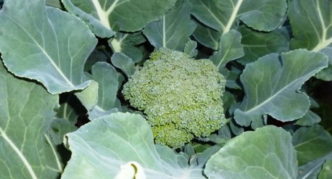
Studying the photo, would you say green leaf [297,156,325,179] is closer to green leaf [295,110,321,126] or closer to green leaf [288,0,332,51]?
green leaf [295,110,321,126]

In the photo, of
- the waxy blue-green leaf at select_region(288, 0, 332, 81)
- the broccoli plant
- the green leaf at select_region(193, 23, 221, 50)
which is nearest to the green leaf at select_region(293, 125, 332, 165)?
the broccoli plant

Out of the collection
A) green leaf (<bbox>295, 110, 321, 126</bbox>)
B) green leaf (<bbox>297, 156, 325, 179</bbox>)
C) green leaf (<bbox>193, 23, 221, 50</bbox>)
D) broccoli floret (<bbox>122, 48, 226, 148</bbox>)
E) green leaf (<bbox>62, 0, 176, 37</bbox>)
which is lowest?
green leaf (<bbox>297, 156, 325, 179</bbox>)

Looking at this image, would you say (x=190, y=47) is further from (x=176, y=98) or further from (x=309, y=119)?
(x=309, y=119)

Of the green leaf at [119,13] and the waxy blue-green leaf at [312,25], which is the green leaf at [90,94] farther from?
the waxy blue-green leaf at [312,25]

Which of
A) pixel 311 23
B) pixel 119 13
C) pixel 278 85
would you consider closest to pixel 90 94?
pixel 119 13

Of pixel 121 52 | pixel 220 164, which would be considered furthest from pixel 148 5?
pixel 220 164

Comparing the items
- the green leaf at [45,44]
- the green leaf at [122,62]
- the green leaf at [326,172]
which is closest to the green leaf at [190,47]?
the green leaf at [122,62]
